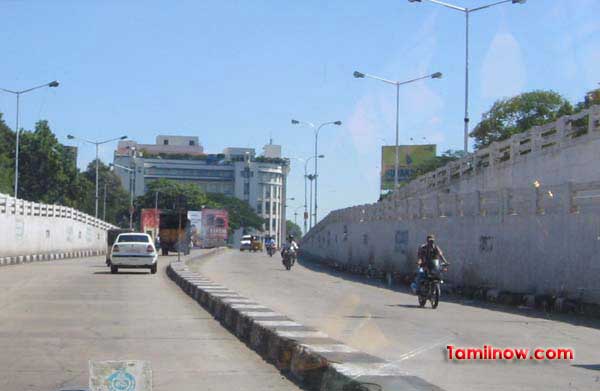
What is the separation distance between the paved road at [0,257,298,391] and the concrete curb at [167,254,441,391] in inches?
8.0

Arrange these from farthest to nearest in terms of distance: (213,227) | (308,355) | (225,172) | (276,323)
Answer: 1. (225,172)
2. (213,227)
3. (276,323)
4. (308,355)

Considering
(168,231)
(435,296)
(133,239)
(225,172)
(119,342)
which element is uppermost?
(225,172)

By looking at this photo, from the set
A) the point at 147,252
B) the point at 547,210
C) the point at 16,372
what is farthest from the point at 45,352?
the point at 147,252

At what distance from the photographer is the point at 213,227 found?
98.4 m

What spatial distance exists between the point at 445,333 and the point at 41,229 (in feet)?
149

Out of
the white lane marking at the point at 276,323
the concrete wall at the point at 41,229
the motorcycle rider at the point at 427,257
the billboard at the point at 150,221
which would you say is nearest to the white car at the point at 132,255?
the concrete wall at the point at 41,229

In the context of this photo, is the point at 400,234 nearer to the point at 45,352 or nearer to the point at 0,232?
the point at 0,232

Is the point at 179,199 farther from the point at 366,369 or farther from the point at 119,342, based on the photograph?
the point at 366,369

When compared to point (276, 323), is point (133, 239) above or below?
above

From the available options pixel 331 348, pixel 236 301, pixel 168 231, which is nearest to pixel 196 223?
pixel 168 231

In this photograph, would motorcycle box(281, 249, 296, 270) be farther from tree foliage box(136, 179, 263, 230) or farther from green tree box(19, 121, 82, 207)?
tree foliage box(136, 179, 263, 230)

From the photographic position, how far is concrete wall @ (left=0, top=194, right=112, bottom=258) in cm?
4803

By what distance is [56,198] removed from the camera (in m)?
88.0

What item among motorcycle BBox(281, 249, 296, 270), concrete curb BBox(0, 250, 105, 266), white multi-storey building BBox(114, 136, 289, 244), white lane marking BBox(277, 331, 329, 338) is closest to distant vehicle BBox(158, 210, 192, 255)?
concrete curb BBox(0, 250, 105, 266)
